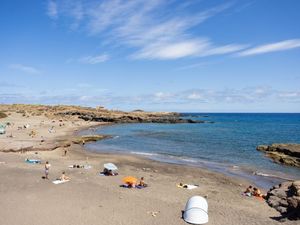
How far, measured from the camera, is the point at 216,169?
34031 mm

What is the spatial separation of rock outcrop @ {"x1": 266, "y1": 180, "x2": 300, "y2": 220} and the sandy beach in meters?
0.57

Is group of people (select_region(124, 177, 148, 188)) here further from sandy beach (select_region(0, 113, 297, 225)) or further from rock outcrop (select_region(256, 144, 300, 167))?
rock outcrop (select_region(256, 144, 300, 167))

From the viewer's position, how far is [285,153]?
42125 mm

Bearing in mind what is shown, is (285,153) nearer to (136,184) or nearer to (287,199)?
(136,184)

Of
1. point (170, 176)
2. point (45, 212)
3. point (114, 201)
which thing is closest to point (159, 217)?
point (114, 201)

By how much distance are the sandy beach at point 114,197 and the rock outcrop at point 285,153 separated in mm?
11766

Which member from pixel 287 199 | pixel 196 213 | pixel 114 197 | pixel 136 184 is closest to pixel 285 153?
pixel 136 184

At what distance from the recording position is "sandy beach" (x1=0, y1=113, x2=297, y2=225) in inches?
682

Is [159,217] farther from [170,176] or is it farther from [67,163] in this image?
[67,163]

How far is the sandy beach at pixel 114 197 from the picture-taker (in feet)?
56.9

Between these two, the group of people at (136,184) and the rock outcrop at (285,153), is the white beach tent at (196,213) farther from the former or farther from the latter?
the rock outcrop at (285,153)

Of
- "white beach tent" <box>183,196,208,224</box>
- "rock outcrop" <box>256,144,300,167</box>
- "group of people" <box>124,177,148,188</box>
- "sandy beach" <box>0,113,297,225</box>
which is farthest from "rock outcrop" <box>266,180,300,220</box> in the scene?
"rock outcrop" <box>256,144,300,167</box>

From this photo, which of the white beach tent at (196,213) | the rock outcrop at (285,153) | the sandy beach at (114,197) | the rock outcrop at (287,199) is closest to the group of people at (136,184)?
the sandy beach at (114,197)

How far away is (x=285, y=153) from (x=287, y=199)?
25607mm
